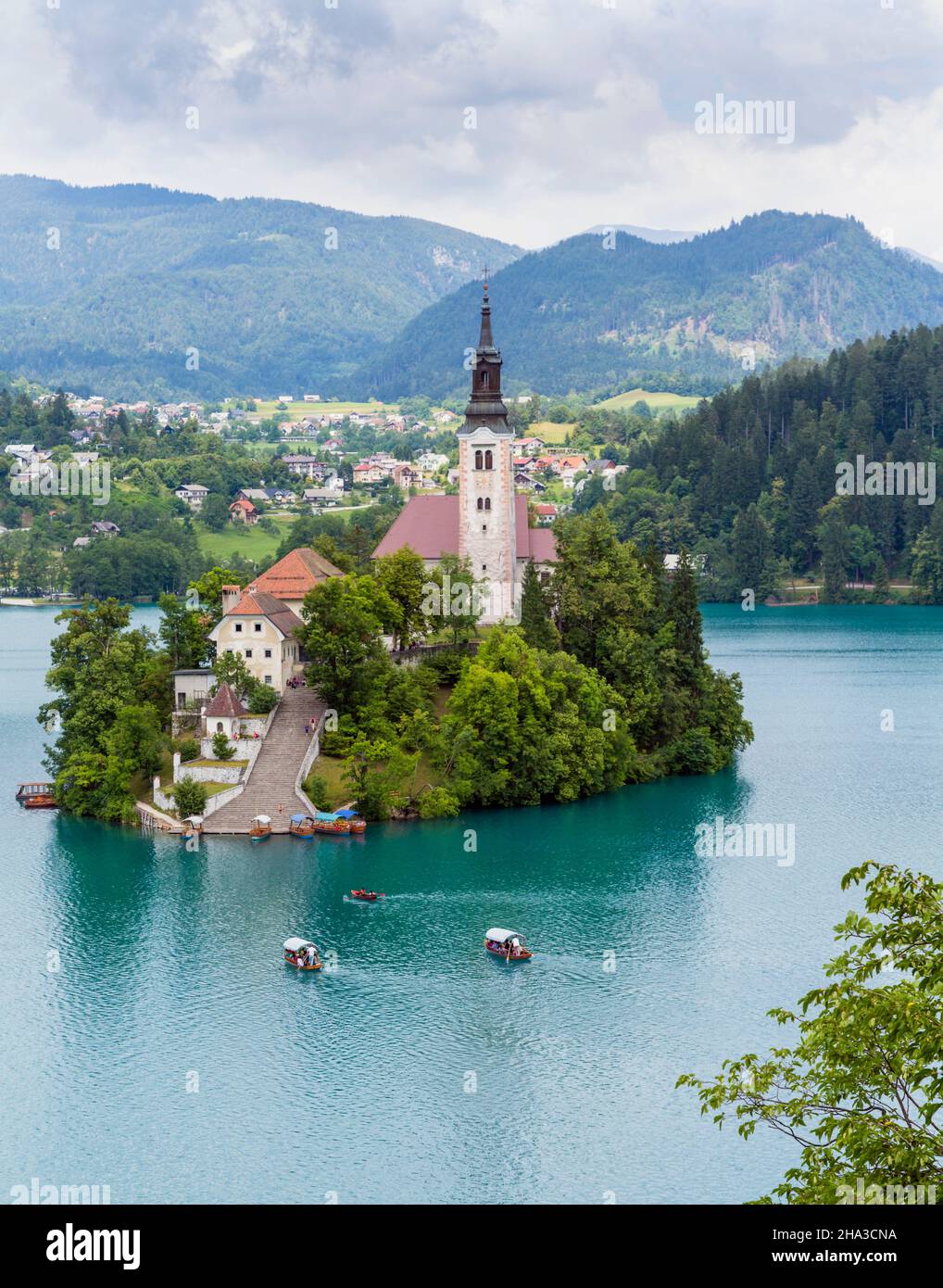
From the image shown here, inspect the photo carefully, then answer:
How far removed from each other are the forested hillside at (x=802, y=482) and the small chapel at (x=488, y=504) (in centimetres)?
6541

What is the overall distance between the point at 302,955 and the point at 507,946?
5495mm

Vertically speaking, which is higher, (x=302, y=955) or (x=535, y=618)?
(x=535, y=618)

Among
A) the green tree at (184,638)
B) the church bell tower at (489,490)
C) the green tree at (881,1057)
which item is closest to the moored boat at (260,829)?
the green tree at (184,638)

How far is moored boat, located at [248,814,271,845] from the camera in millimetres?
56125

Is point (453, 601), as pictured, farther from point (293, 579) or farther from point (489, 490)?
point (489, 490)

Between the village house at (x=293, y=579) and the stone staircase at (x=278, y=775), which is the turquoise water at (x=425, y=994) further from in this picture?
the village house at (x=293, y=579)

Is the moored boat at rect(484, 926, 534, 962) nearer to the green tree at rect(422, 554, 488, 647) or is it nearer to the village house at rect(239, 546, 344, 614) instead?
the green tree at rect(422, 554, 488, 647)

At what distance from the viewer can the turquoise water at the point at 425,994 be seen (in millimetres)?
32344

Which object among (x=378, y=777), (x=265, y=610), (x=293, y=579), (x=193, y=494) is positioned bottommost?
(x=378, y=777)

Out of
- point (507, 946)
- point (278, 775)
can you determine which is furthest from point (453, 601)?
point (507, 946)

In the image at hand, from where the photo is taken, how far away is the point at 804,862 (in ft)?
175

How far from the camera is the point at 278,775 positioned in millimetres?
59156

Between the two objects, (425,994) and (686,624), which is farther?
(686,624)
